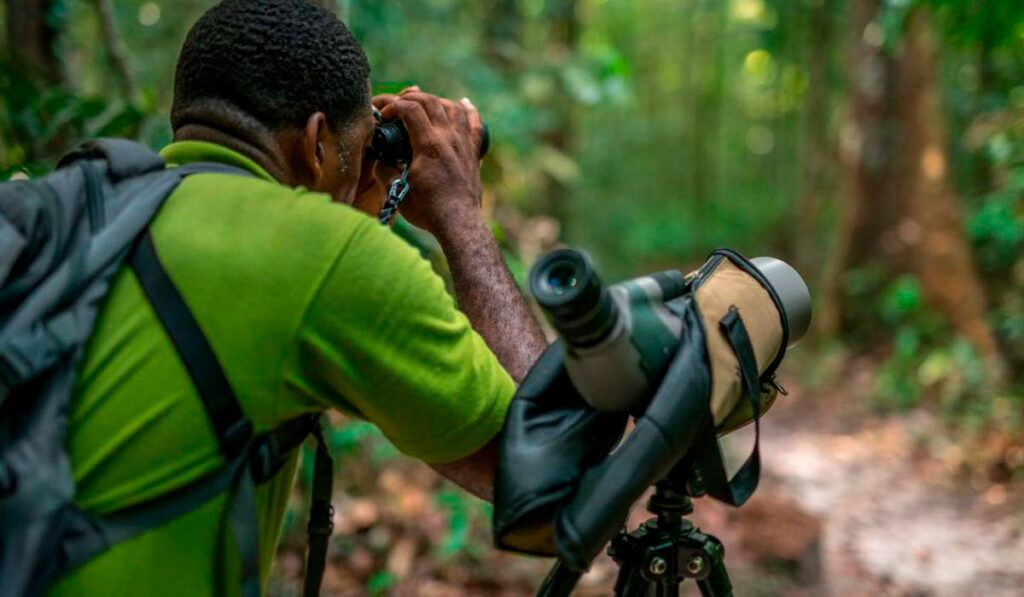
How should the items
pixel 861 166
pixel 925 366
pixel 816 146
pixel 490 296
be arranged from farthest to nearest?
pixel 816 146 → pixel 861 166 → pixel 925 366 → pixel 490 296

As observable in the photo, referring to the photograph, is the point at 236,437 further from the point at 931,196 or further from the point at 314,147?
the point at 931,196

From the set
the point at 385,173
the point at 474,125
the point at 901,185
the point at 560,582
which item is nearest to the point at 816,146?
the point at 901,185

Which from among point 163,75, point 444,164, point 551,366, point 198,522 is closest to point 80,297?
point 198,522

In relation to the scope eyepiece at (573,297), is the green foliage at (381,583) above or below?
below

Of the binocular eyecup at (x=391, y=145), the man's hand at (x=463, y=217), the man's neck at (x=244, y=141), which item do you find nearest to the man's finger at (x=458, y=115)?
the man's hand at (x=463, y=217)

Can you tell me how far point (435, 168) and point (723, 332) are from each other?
0.69 meters

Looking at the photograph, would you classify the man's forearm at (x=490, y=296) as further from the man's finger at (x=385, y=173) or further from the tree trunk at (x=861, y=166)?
the tree trunk at (x=861, y=166)

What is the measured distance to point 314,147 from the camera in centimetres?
161

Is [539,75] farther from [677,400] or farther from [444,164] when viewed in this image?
[677,400]

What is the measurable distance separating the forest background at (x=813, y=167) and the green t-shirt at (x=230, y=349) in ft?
4.54

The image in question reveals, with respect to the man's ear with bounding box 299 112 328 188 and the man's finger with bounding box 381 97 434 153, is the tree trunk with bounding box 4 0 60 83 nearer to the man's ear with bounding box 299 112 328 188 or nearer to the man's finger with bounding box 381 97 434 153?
the man's finger with bounding box 381 97 434 153

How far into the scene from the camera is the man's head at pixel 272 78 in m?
1.52

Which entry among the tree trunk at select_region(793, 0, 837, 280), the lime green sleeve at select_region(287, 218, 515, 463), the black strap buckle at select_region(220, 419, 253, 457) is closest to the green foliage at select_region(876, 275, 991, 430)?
the tree trunk at select_region(793, 0, 837, 280)

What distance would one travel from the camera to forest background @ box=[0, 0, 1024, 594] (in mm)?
3867
